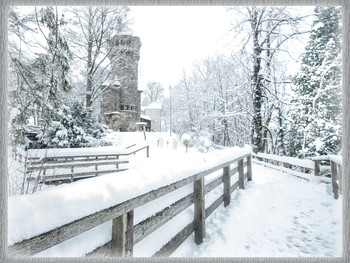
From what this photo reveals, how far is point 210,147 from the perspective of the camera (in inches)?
408

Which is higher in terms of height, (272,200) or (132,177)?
(132,177)

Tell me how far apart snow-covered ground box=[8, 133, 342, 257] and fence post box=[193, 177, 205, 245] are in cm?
7

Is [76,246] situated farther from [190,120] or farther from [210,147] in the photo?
[190,120]

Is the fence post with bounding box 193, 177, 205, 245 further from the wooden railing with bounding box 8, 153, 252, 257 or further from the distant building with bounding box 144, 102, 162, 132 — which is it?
the distant building with bounding box 144, 102, 162, 132

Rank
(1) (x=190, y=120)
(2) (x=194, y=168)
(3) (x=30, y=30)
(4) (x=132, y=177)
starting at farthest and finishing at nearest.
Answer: (1) (x=190, y=120) → (2) (x=194, y=168) → (3) (x=30, y=30) → (4) (x=132, y=177)

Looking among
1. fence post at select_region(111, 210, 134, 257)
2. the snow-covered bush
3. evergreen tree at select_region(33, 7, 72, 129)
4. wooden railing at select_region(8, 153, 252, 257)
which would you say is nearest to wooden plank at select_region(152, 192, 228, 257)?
wooden railing at select_region(8, 153, 252, 257)

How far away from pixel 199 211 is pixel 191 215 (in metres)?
0.10

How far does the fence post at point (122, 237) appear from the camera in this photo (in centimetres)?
99

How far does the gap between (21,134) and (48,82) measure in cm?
59

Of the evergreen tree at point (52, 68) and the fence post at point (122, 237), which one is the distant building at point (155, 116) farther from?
the fence post at point (122, 237)

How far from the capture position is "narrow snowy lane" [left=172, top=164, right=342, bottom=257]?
56.2 inches

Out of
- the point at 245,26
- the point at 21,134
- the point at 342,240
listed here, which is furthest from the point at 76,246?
the point at 245,26

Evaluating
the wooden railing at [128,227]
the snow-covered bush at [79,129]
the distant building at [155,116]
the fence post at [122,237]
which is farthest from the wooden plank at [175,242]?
the distant building at [155,116]

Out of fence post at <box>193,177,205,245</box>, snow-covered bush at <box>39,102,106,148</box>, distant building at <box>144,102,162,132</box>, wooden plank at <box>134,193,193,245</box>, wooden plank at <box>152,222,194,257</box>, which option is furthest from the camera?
distant building at <box>144,102,162,132</box>
